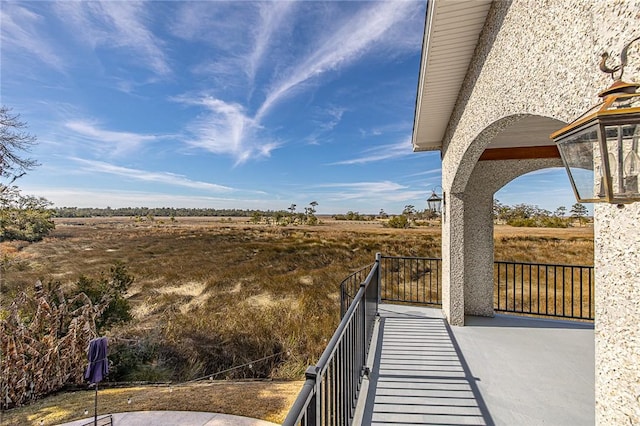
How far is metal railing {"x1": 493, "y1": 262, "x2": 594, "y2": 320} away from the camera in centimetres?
476

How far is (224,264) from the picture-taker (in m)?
17.8

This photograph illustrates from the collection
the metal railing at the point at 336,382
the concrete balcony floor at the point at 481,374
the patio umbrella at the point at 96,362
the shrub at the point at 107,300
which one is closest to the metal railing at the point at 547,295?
the concrete balcony floor at the point at 481,374

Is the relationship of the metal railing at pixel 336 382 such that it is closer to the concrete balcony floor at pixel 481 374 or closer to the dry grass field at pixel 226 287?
the concrete balcony floor at pixel 481 374

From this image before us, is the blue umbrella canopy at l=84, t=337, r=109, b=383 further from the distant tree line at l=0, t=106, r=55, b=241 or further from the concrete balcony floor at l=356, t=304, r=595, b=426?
the distant tree line at l=0, t=106, r=55, b=241

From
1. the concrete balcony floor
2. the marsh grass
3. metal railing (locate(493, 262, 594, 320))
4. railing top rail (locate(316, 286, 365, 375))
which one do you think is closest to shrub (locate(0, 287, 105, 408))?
the marsh grass

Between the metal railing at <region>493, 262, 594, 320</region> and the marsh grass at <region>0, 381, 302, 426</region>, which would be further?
the marsh grass at <region>0, 381, 302, 426</region>

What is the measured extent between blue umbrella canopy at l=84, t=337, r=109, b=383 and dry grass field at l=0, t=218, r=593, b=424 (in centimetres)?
105

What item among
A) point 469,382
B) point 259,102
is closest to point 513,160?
point 469,382

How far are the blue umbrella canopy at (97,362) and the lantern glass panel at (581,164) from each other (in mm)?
7310

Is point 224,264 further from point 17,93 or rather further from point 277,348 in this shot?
point 17,93

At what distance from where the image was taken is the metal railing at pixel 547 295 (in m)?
4.76

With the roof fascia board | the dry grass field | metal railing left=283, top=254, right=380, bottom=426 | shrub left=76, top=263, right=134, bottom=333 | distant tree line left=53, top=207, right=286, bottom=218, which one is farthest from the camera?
distant tree line left=53, top=207, right=286, bottom=218

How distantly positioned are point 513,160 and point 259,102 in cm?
1436

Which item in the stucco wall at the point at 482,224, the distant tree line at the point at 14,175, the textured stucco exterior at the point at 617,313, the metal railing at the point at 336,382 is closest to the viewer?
the textured stucco exterior at the point at 617,313
